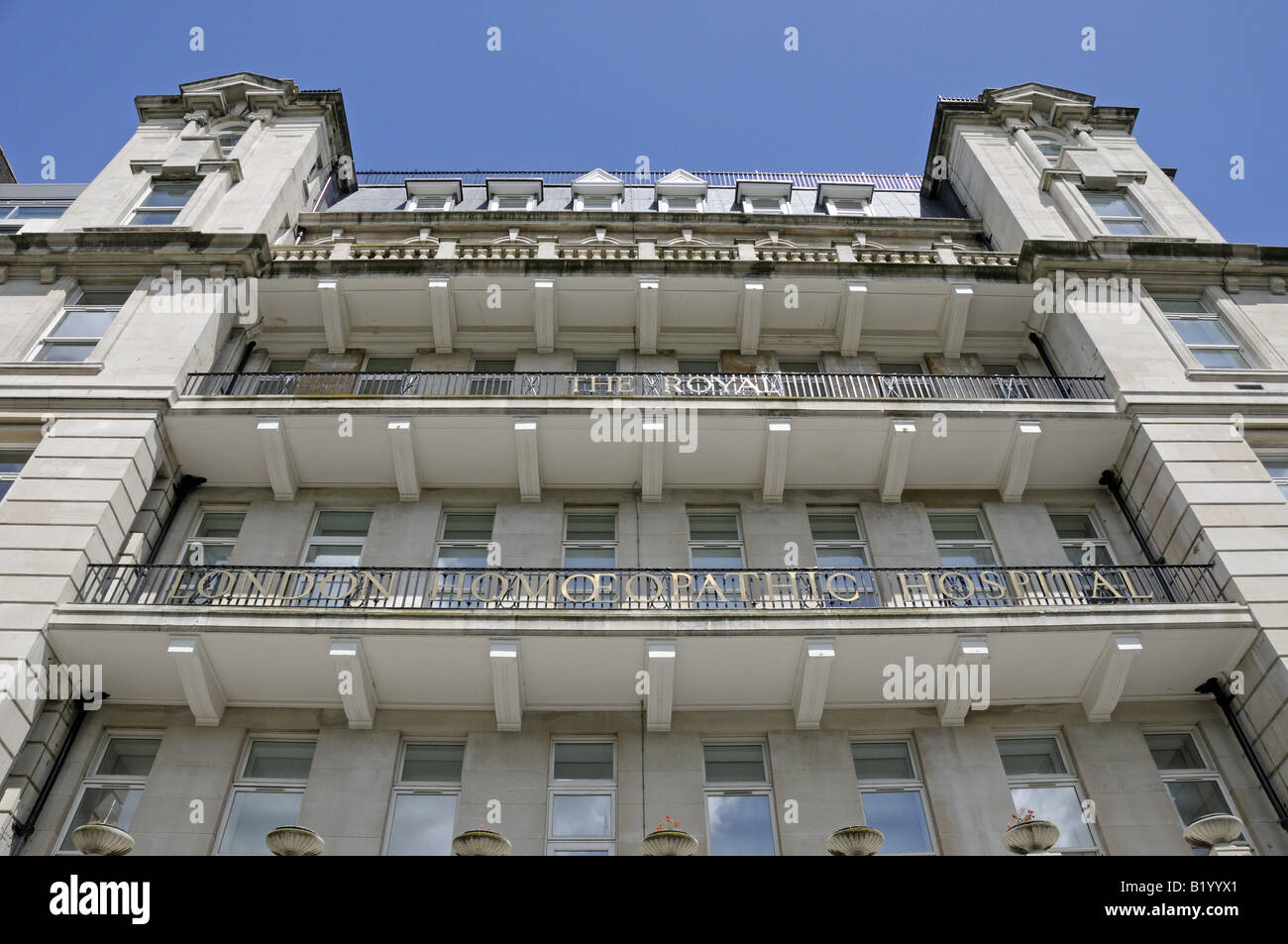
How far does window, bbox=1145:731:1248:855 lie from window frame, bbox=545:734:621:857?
7.07m

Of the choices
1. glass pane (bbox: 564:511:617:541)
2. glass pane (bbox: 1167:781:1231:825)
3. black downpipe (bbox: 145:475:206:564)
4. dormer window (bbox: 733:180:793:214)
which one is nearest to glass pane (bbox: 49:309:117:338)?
black downpipe (bbox: 145:475:206:564)

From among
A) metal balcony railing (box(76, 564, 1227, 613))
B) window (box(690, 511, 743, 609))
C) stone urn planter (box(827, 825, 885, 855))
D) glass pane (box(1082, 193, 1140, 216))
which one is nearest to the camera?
stone urn planter (box(827, 825, 885, 855))

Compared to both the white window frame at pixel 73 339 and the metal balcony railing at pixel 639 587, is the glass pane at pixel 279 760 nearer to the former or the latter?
the metal balcony railing at pixel 639 587

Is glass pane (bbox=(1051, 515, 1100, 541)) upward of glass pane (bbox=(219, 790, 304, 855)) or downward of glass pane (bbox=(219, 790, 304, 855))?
upward

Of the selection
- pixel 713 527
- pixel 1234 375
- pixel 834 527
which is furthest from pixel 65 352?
pixel 1234 375

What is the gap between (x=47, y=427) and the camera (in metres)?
15.6

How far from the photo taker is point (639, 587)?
1445cm

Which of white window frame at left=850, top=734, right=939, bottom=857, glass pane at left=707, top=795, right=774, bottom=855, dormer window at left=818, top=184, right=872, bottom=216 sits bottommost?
glass pane at left=707, top=795, right=774, bottom=855

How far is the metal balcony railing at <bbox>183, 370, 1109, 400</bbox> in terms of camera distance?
17453mm

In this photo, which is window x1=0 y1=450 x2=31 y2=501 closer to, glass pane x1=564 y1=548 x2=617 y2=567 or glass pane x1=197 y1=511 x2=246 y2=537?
glass pane x1=197 y1=511 x2=246 y2=537

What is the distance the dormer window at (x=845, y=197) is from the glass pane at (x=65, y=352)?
16.6 meters

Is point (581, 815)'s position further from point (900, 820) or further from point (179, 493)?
point (179, 493)
